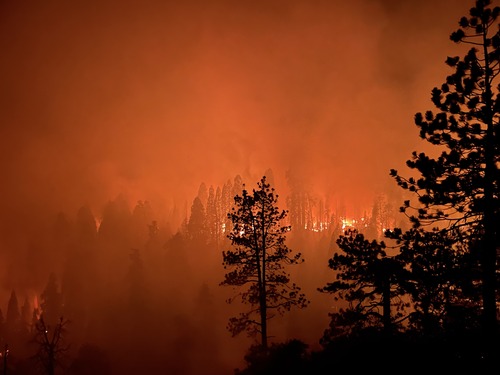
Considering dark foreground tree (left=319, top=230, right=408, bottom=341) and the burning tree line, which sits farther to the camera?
dark foreground tree (left=319, top=230, right=408, bottom=341)

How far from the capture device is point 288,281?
19250mm

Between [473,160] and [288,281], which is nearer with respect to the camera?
[473,160]

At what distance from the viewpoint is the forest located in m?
11.0

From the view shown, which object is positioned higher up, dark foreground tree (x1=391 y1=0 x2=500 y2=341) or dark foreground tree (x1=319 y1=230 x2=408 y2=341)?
dark foreground tree (x1=391 y1=0 x2=500 y2=341)

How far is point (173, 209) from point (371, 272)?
136m

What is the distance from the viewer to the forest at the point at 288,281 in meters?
11.0

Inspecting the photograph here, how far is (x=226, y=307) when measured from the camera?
68.7 metres

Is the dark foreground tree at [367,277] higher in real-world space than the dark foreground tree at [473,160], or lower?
lower

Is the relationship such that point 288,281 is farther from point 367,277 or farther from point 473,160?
point 473,160

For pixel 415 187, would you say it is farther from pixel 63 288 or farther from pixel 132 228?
pixel 132 228

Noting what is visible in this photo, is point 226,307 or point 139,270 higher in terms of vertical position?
point 139,270

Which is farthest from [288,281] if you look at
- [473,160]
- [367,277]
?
[473,160]

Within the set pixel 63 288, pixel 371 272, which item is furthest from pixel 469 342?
pixel 63 288

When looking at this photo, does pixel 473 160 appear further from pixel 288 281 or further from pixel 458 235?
pixel 288 281
